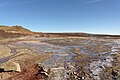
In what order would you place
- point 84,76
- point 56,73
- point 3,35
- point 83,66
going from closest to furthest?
point 84,76, point 56,73, point 83,66, point 3,35

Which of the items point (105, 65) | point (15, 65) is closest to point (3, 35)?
point (15, 65)

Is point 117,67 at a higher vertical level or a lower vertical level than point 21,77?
higher

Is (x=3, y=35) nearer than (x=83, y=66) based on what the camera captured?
No

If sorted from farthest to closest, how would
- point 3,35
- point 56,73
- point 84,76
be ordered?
1. point 3,35
2. point 56,73
3. point 84,76

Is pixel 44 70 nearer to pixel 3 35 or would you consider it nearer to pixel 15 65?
pixel 15 65

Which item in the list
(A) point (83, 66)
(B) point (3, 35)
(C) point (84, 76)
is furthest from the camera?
(B) point (3, 35)

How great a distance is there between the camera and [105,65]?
17.5 metres

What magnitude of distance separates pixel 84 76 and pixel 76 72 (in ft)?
3.93

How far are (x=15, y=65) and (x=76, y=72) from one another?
663cm

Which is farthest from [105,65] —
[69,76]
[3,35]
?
[3,35]

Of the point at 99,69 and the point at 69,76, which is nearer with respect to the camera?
the point at 69,76

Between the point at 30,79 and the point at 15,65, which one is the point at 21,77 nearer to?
the point at 30,79

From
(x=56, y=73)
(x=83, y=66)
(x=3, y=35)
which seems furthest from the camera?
(x=3, y=35)

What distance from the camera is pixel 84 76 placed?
14.5 m
